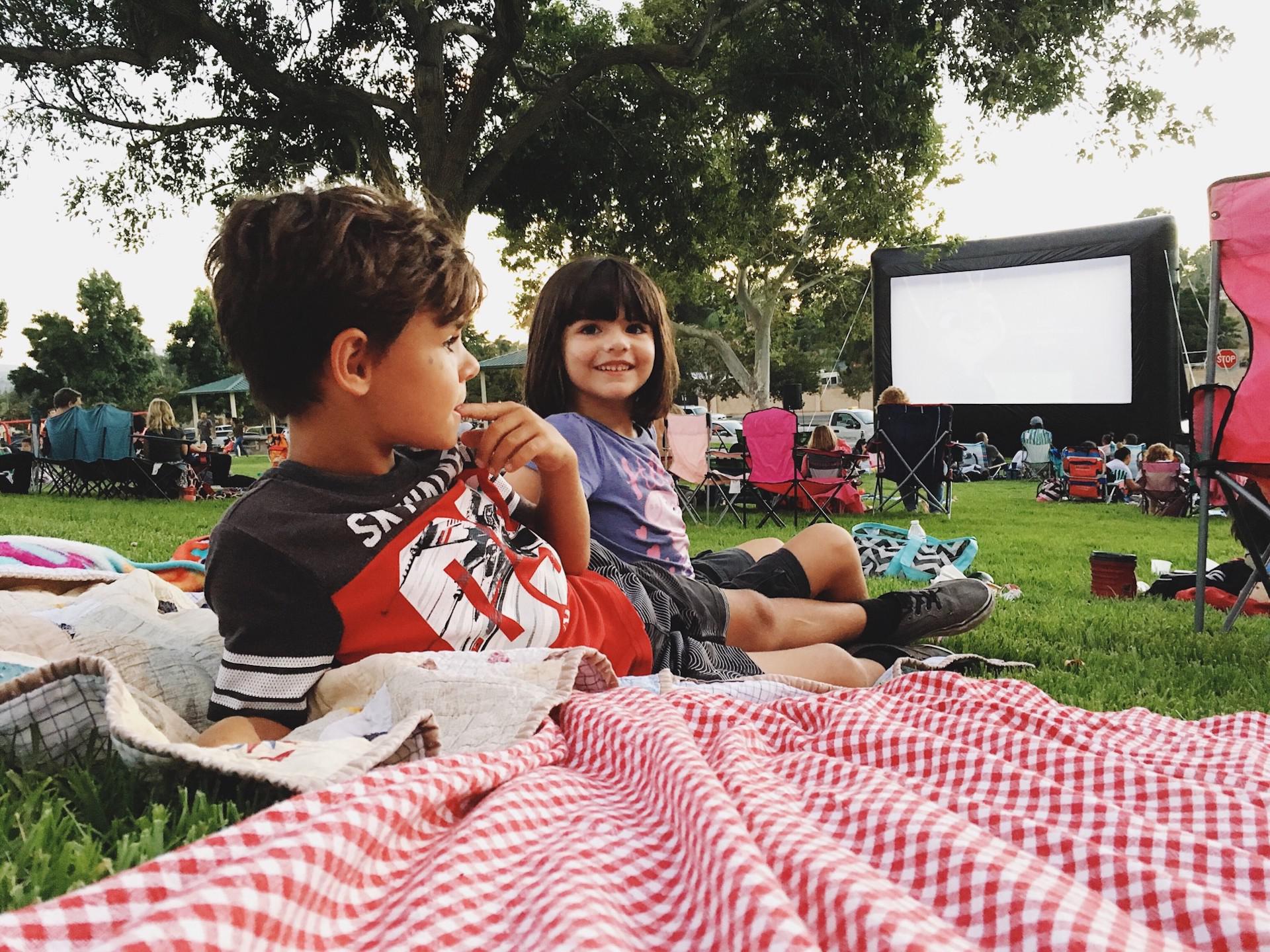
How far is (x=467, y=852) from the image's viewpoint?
858mm

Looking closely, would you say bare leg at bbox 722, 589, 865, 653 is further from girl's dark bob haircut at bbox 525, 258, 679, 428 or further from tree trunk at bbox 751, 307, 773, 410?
tree trunk at bbox 751, 307, 773, 410

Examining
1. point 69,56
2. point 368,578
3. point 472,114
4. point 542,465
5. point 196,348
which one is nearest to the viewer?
point 368,578

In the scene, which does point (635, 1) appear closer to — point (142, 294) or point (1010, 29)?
point (1010, 29)

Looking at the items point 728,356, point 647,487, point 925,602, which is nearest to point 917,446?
point 925,602

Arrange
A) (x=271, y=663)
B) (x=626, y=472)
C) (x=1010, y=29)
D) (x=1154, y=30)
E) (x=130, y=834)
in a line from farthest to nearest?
(x=1154, y=30) → (x=1010, y=29) → (x=626, y=472) → (x=271, y=663) → (x=130, y=834)

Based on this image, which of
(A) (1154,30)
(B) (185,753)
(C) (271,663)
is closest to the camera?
(B) (185,753)

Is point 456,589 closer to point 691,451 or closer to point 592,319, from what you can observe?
point 592,319

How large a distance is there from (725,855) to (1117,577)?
4.13m

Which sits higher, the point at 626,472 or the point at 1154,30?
the point at 1154,30

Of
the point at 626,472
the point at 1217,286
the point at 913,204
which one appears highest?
the point at 913,204

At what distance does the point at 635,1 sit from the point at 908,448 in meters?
9.60

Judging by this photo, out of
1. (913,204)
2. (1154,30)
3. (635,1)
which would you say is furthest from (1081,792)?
(635,1)

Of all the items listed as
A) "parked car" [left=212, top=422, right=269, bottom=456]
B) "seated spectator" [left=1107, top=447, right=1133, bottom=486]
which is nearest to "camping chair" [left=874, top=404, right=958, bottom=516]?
"seated spectator" [left=1107, top=447, right=1133, bottom=486]

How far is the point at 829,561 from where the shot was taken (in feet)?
8.16
